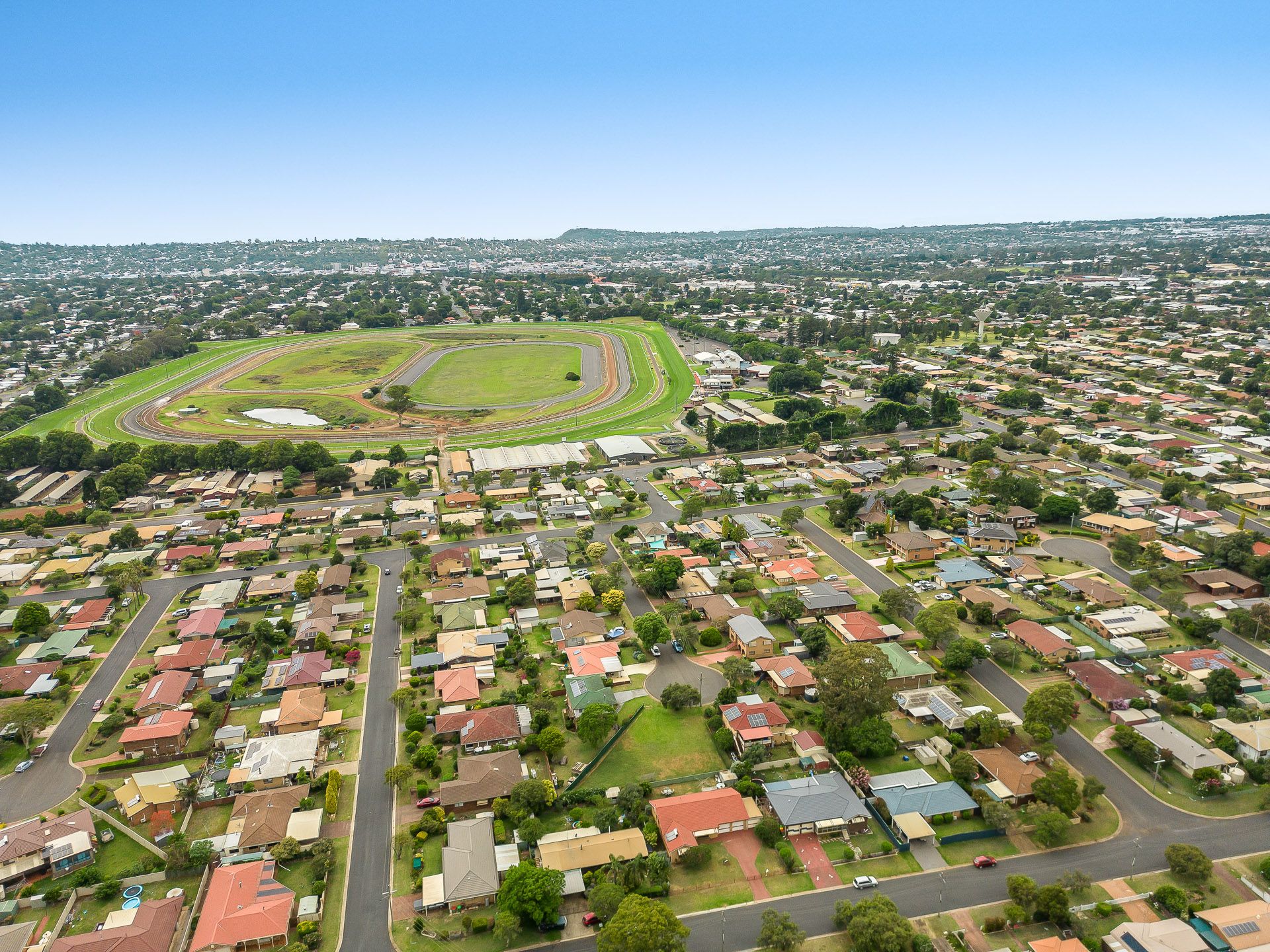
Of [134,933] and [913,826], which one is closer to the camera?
[134,933]

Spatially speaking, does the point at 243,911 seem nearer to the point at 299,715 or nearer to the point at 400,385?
the point at 299,715

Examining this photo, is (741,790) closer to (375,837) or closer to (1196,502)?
(375,837)

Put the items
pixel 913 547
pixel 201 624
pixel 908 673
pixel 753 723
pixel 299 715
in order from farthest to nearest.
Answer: pixel 913 547, pixel 201 624, pixel 908 673, pixel 299 715, pixel 753 723

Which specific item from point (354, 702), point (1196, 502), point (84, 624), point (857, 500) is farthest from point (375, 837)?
point (1196, 502)

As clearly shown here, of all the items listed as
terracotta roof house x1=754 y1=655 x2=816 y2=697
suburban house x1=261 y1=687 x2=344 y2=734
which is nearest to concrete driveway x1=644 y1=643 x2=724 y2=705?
terracotta roof house x1=754 y1=655 x2=816 y2=697

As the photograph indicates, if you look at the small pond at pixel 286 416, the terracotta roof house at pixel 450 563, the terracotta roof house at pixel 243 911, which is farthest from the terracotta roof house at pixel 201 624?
the small pond at pixel 286 416

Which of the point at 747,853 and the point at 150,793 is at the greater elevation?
the point at 150,793

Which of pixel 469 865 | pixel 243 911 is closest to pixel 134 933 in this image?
pixel 243 911
